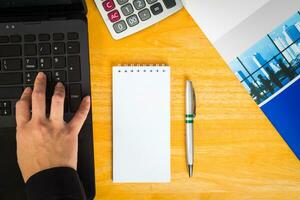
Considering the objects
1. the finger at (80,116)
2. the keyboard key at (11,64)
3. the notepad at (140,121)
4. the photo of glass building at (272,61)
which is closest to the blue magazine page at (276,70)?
the photo of glass building at (272,61)

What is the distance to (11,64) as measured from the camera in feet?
2.46

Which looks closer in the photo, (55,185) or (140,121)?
(55,185)

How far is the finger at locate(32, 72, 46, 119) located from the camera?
74 cm

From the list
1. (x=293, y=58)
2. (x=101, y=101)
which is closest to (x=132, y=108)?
(x=101, y=101)

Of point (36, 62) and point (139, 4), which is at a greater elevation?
point (139, 4)

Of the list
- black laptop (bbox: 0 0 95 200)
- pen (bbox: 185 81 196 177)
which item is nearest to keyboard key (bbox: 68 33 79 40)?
black laptop (bbox: 0 0 95 200)

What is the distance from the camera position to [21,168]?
0.74 metres

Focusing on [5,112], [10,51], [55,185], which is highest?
[10,51]

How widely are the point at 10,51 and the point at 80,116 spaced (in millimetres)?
164

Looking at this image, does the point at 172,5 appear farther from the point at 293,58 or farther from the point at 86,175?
the point at 86,175

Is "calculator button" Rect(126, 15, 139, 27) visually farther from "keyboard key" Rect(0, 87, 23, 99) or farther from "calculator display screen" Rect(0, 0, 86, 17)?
"keyboard key" Rect(0, 87, 23, 99)

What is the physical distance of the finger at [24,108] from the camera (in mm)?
738

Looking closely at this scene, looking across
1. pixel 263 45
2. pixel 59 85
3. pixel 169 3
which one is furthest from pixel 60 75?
pixel 263 45

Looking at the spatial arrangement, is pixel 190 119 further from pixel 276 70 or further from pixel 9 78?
pixel 9 78
